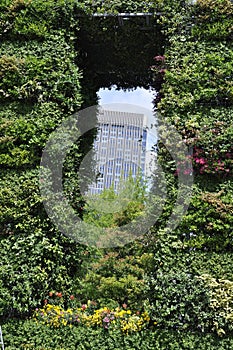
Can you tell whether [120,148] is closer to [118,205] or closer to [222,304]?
[118,205]

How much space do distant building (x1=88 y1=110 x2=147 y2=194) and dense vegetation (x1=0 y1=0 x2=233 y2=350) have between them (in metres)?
5.40

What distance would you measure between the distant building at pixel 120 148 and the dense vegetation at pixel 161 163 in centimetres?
540

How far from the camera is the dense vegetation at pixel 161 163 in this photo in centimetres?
475

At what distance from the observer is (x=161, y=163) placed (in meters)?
5.44

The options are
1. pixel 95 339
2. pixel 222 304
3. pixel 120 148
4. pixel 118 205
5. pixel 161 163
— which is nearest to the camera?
pixel 222 304

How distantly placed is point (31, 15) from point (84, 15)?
828mm

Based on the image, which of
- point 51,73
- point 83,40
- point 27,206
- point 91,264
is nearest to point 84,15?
point 83,40

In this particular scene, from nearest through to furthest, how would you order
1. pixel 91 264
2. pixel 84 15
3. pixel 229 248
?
1. pixel 229 248
2. pixel 84 15
3. pixel 91 264

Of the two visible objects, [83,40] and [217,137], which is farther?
[83,40]

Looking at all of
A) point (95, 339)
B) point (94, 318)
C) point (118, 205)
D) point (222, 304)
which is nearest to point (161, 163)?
point (222, 304)

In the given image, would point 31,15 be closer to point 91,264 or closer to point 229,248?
point 229,248

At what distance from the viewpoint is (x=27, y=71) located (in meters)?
5.87

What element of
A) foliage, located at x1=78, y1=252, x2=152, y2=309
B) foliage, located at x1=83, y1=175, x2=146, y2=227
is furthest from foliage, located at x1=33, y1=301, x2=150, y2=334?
foliage, located at x1=83, y1=175, x2=146, y2=227

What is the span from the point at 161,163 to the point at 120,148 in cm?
1604
